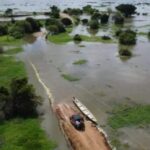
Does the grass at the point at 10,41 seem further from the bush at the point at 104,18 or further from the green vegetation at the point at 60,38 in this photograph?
the bush at the point at 104,18

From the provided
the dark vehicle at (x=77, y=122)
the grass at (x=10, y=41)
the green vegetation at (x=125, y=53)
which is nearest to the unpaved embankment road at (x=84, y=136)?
the dark vehicle at (x=77, y=122)

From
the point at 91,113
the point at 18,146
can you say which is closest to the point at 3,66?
the point at 91,113

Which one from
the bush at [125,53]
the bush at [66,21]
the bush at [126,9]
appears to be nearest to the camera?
the bush at [125,53]

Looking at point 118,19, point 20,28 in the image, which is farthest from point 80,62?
point 118,19

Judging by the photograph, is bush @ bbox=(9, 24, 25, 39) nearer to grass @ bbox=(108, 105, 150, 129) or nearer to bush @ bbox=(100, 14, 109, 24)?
bush @ bbox=(100, 14, 109, 24)

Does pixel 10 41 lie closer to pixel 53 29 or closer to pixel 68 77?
pixel 53 29
